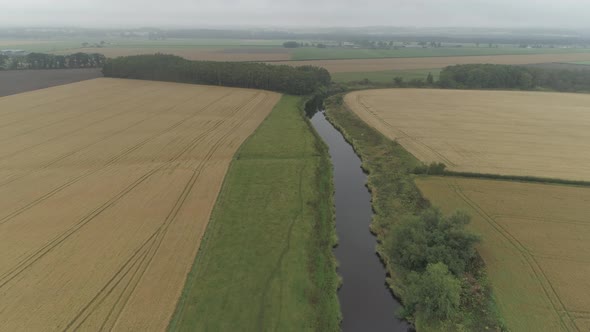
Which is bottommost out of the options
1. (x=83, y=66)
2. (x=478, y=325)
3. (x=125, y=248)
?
(x=478, y=325)

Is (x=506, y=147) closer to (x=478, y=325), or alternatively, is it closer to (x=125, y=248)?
(x=478, y=325)

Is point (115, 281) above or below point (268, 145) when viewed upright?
below

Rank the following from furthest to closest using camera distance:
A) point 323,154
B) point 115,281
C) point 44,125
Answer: point 44,125
point 323,154
point 115,281

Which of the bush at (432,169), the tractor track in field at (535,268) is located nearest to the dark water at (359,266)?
the bush at (432,169)

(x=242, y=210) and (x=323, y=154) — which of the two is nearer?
(x=242, y=210)

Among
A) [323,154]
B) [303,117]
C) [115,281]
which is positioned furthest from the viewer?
[303,117]

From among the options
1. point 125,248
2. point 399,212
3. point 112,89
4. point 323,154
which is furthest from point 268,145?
point 112,89
